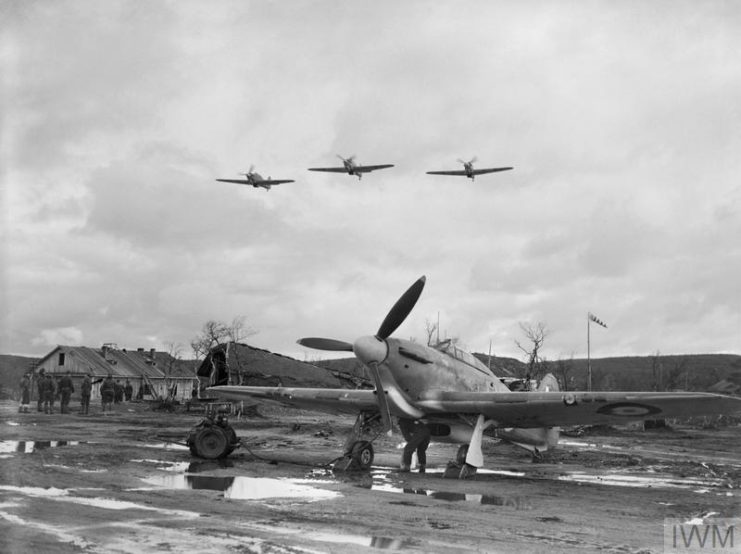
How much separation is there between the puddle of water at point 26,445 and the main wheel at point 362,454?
6954mm

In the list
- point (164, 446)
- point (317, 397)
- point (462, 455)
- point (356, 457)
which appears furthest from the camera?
point (164, 446)

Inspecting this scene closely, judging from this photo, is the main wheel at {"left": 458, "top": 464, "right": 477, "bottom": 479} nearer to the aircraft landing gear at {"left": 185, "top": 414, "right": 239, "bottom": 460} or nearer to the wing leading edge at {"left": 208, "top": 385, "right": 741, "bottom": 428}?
the wing leading edge at {"left": 208, "top": 385, "right": 741, "bottom": 428}

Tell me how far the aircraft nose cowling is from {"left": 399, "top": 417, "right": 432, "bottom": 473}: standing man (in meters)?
1.98

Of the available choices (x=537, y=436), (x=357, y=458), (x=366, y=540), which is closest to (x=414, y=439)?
(x=357, y=458)

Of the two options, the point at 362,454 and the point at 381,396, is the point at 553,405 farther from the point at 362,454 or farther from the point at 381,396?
the point at 362,454

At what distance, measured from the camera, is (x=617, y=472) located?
16.3 meters

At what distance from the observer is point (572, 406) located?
45.9 feet

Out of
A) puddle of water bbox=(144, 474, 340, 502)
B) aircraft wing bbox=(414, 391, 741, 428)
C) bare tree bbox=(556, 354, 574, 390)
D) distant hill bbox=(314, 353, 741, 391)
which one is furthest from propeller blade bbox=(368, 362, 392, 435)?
distant hill bbox=(314, 353, 741, 391)

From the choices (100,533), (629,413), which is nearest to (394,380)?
(629,413)

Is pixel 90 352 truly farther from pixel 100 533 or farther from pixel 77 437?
pixel 100 533

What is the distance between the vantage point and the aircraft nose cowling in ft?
45.6

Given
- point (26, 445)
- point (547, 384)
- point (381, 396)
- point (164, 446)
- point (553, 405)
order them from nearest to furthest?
point (553, 405)
point (381, 396)
point (26, 445)
point (164, 446)
point (547, 384)

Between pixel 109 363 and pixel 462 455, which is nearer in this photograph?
pixel 462 455

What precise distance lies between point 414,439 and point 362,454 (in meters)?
1.54
